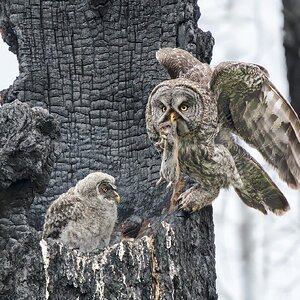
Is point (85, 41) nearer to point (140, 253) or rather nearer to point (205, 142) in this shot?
point (205, 142)

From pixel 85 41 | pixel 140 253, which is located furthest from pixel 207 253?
pixel 85 41

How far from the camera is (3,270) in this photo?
6191 mm

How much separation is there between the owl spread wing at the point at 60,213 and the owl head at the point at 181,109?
0.58m

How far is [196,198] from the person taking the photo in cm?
730

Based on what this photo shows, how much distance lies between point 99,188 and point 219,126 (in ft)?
2.69

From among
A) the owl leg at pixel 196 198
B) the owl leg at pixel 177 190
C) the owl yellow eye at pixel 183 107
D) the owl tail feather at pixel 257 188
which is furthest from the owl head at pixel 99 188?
the owl tail feather at pixel 257 188

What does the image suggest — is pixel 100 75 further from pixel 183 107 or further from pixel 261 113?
pixel 261 113

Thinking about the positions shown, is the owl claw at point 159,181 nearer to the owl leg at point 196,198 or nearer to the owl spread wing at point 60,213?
the owl leg at point 196,198

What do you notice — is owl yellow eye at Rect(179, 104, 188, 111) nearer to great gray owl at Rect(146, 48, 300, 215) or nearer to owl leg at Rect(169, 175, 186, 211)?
great gray owl at Rect(146, 48, 300, 215)

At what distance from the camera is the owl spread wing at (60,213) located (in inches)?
289

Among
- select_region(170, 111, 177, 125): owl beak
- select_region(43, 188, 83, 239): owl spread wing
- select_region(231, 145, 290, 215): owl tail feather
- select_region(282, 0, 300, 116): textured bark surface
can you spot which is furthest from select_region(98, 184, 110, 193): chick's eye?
select_region(282, 0, 300, 116): textured bark surface

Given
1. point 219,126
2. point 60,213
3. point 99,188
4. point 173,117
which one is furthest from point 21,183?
point 219,126

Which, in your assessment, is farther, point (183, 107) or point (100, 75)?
point (100, 75)

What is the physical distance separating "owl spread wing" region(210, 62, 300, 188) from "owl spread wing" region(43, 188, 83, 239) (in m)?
1.04
